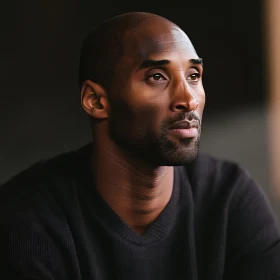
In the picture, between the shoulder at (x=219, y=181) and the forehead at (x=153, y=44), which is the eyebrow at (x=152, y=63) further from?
the shoulder at (x=219, y=181)

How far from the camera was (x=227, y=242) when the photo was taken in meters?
1.05

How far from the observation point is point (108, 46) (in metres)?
0.97

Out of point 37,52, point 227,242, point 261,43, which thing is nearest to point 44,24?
point 37,52

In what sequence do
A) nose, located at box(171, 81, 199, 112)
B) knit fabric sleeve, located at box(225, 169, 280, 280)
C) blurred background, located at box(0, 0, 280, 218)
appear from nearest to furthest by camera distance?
nose, located at box(171, 81, 199, 112) < knit fabric sleeve, located at box(225, 169, 280, 280) < blurred background, located at box(0, 0, 280, 218)

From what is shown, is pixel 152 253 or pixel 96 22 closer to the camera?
pixel 152 253

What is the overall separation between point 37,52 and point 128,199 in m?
0.85

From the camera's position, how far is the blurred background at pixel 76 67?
1.72 m

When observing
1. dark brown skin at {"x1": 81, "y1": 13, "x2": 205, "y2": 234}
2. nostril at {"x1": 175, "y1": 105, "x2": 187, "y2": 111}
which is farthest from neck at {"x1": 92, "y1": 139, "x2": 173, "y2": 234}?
nostril at {"x1": 175, "y1": 105, "x2": 187, "y2": 111}

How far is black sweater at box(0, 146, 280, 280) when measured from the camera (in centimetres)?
95

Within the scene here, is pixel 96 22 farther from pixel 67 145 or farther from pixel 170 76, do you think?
pixel 170 76

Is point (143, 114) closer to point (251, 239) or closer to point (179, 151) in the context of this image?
point (179, 151)

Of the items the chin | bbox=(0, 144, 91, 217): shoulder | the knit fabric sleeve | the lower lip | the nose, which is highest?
the nose


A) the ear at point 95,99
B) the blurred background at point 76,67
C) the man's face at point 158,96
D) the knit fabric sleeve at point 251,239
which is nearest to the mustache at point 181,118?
the man's face at point 158,96

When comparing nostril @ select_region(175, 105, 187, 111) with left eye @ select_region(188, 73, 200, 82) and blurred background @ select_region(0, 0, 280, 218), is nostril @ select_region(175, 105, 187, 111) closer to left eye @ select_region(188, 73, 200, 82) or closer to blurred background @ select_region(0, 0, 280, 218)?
left eye @ select_region(188, 73, 200, 82)
